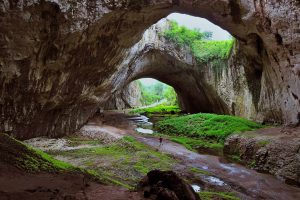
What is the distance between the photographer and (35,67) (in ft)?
39.8

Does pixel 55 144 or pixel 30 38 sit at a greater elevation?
pixel 30 38

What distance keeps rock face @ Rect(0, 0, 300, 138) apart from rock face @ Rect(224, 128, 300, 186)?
7.49ft

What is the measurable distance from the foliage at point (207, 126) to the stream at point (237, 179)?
3826 millimetres

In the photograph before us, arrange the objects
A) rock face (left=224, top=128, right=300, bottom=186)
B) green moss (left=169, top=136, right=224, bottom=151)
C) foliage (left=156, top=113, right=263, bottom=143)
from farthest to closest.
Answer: foliage (left=156, top=113, right=263, bottom=143), green moss (left=169, top=136, right=224, bottom=151), rock face (left=224, top=128, right=300, bottom=186)

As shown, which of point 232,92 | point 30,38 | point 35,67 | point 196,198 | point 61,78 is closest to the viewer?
point 196,198

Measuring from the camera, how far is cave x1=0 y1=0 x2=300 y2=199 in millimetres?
11008

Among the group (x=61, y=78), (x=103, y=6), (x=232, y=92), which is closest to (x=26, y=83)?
(x=61, y=78)

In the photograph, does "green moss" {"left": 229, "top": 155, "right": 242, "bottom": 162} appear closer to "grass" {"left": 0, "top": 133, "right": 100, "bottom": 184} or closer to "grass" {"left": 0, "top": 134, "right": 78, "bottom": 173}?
"grass" {"left": 0, "top": 133, "right": 100, "bottom": 184}

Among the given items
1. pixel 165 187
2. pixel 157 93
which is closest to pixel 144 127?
pixel 165 187

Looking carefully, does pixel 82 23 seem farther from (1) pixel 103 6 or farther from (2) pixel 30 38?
(2) pixel 30 38

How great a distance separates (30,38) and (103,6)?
339cm

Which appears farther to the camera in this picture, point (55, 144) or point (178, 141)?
point (178, 141)

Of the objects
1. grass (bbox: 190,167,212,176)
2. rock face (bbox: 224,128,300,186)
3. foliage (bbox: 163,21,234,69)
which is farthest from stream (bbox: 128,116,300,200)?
foliage (bbox: 163,21,234,69)

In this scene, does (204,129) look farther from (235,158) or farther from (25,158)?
(25,158)
